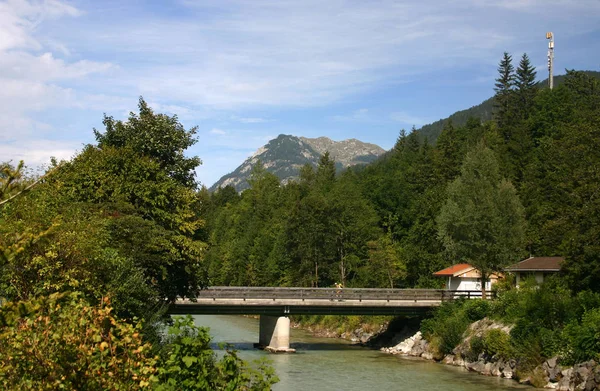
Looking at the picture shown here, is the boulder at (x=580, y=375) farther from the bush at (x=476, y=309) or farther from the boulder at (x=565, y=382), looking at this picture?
the bush at (x=476, y=309)

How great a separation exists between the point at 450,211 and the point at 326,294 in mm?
11810

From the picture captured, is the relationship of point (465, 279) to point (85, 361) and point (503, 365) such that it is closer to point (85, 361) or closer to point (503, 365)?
point (503, 365)

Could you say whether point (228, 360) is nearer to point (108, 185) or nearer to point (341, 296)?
point (108, 185)

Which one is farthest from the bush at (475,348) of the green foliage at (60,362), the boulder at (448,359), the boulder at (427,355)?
the green foliage at (60,362)

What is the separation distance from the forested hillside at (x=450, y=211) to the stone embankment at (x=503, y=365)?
16.5 feet

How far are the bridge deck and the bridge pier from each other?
2.80ft

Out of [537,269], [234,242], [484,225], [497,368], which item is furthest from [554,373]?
[234,242]

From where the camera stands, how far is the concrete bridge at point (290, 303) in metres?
47.4

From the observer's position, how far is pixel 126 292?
78.0 ft

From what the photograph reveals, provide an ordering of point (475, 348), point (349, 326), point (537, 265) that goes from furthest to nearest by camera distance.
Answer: point (349, 326)
point (537, 265)
point (475, 348)

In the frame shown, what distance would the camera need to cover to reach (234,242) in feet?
362

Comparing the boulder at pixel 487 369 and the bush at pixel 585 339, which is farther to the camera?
the boulder at pixel 487 369

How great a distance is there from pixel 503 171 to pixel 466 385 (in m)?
48.4

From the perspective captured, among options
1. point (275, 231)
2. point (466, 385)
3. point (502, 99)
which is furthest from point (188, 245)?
point (502, 99)
